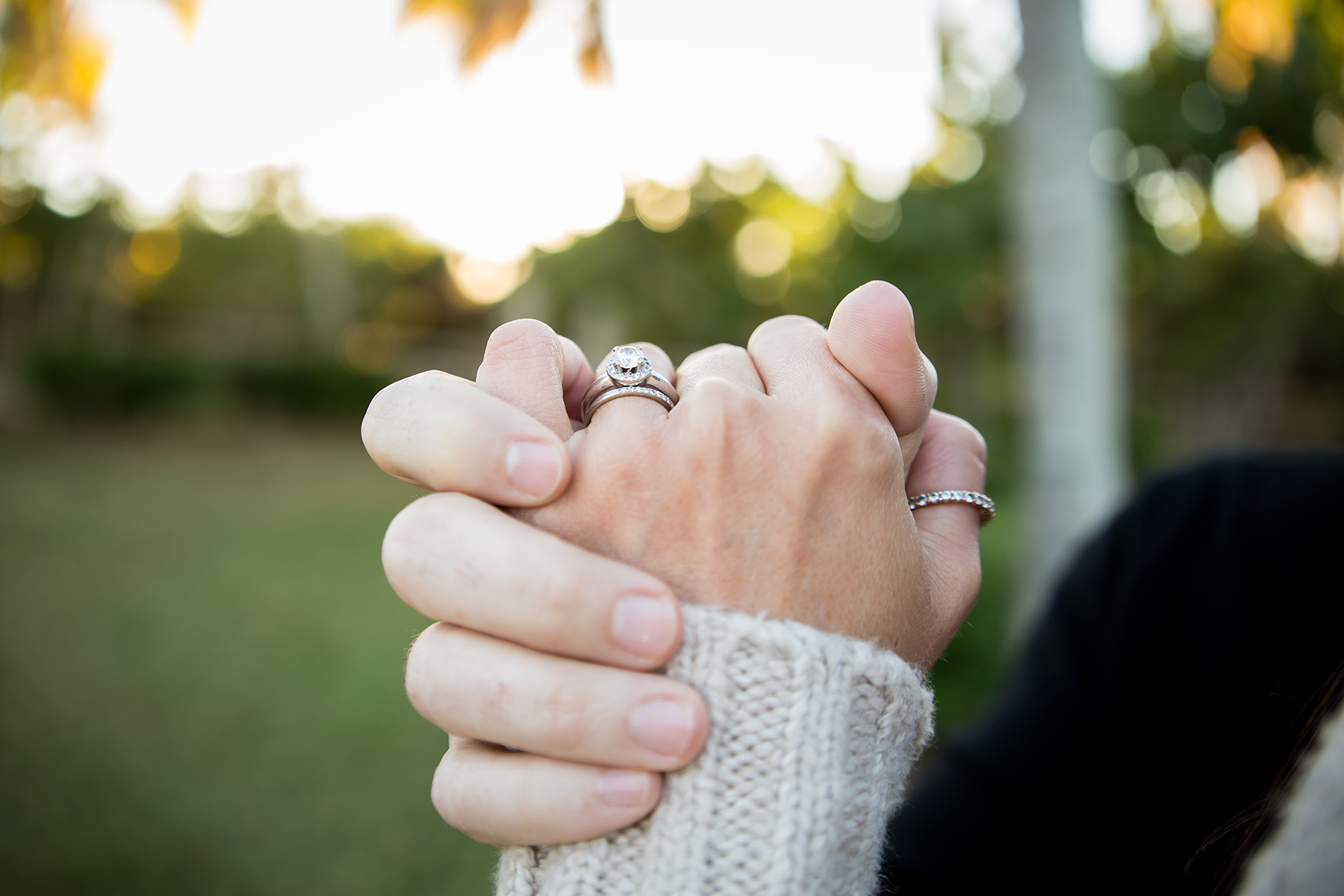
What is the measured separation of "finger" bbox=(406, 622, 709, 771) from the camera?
872 millimetres

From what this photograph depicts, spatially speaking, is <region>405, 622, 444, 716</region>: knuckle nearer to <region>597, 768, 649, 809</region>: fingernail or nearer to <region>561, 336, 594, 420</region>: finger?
<region>597, 768, 649, 809</region>: fingernail

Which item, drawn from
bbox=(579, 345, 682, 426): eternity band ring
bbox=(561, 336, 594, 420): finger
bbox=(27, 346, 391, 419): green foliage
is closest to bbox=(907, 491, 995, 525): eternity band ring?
bbox=(579, 345, 682, 426): eternity band ring

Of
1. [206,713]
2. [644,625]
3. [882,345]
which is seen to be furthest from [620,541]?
[206,713]

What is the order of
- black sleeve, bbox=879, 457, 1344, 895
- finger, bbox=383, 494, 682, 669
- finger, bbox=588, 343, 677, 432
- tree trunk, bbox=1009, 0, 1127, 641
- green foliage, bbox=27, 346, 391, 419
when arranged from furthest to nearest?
A: green foliage, bbox=27, 346, 391, 419, tree trunk, bbox=1009, 0, 1127, 641, black sleeve, bbox=879, 457, 1344, 895, finger, bbox=588, 343, 677, 432, finger, bbox=383, 494, 682, 669

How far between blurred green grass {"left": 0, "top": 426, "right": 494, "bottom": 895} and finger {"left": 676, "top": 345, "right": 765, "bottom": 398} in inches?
130

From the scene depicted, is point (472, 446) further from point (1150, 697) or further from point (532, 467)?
point (1150, 697)

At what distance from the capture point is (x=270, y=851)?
3.65 metres

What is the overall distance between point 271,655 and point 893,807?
20.3 feet

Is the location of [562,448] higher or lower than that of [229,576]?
lower

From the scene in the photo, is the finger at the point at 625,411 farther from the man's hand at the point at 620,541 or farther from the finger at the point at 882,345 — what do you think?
the finger at the point at 882,345

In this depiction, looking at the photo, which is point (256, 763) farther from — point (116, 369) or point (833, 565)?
point (116, 369)

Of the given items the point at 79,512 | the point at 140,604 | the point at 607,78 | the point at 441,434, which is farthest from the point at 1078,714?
the point at 79,512

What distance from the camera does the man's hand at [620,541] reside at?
0.88m

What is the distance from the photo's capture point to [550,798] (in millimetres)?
889
